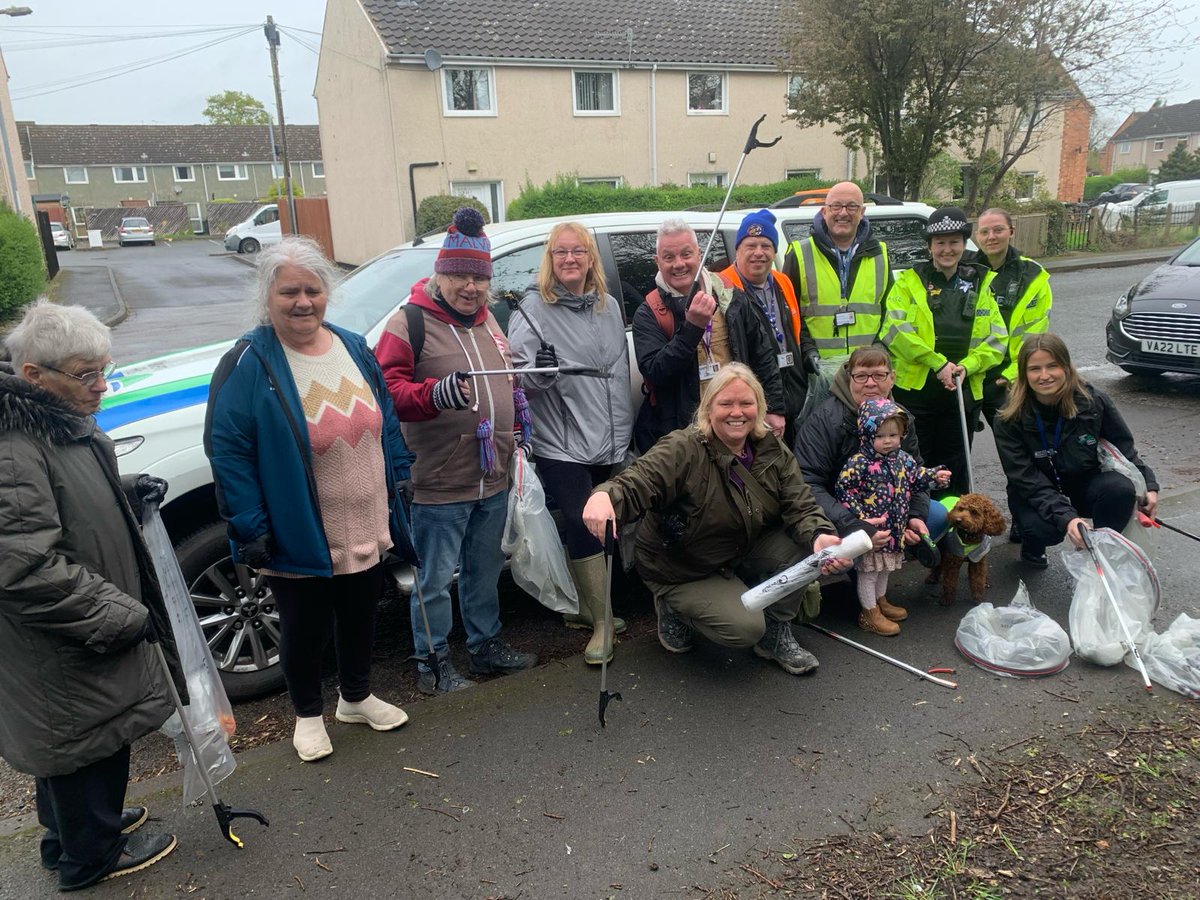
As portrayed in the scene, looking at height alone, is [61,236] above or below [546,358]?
above

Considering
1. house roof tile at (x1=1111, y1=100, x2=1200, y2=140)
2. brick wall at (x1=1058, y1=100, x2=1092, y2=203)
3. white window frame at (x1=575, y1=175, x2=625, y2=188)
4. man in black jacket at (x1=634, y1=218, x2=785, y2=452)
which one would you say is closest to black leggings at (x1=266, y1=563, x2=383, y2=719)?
man in black jacket at (x1=634, y1=218, x2=785, y2=452)

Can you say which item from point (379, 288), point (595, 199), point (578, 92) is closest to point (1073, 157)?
point (578, 92)

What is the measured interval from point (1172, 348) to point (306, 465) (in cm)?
866

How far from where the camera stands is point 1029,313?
5016 mm

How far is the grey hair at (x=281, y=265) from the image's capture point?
116 inches

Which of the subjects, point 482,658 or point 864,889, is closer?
point 864,889

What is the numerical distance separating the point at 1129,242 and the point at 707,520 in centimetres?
2566

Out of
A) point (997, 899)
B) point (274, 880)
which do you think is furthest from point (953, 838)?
point (274, 880)

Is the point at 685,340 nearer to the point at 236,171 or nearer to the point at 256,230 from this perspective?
the point at 256,230

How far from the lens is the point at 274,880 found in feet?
8.77

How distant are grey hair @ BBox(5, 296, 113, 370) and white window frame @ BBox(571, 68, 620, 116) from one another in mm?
22866

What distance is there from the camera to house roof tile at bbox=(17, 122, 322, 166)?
63188 millimetres

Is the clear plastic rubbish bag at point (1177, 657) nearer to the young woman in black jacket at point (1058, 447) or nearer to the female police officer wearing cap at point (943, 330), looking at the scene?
the young woman in black jacket at point (1058, 447)

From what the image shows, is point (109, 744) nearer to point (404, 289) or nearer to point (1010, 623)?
point (404, 289)
